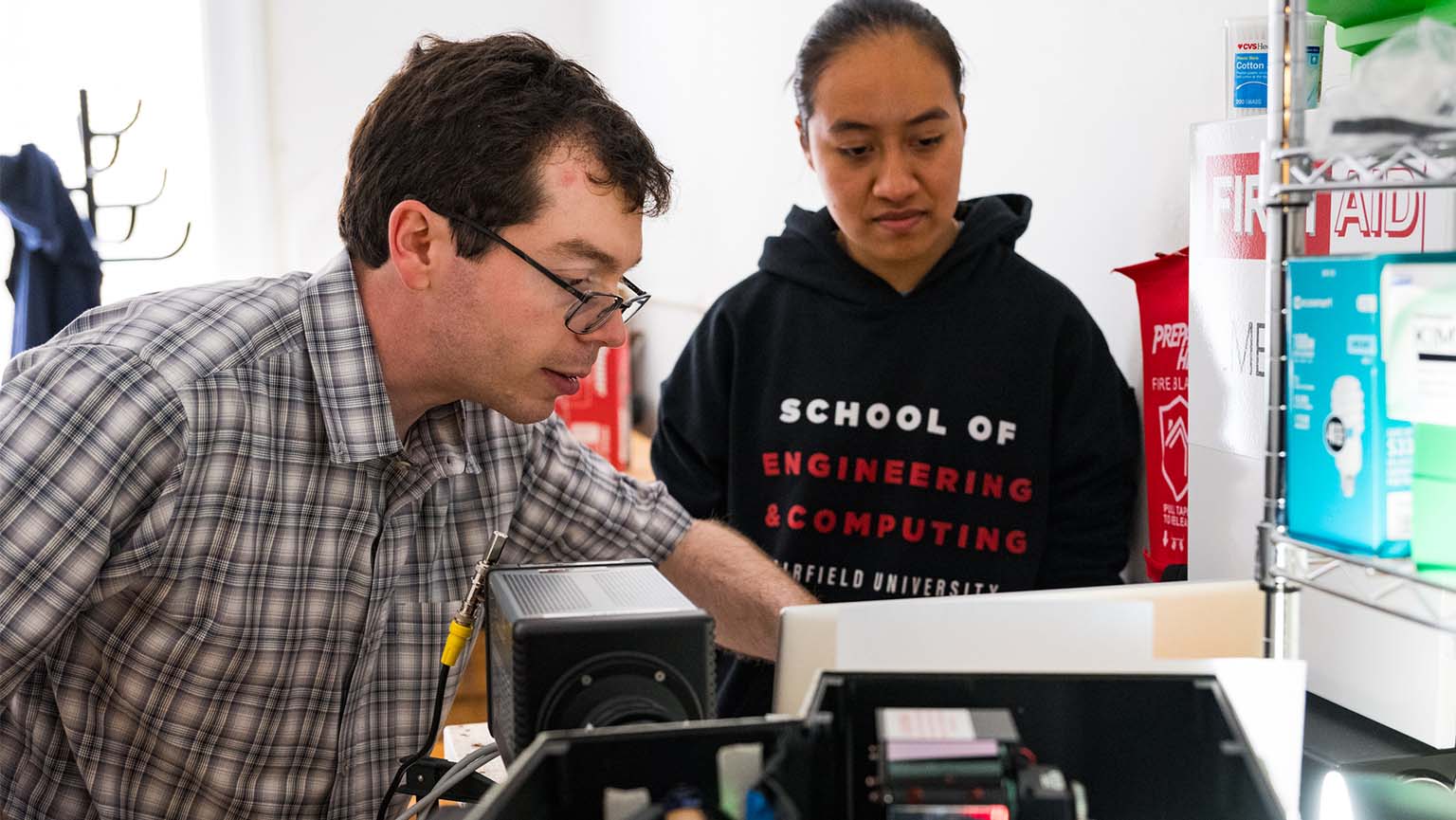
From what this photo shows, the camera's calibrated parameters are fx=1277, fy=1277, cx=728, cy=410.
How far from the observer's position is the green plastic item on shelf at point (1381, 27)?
1030 millimetres

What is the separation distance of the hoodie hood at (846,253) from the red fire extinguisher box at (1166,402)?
21cm

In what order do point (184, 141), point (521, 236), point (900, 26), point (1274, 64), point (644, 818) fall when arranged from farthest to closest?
point (184, 141) < point (900, 26) < point (521, 236) < point (1274, 64) < point (644, 818)

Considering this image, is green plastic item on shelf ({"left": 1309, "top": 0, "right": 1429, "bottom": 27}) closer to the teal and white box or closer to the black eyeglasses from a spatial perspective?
the teal and white box

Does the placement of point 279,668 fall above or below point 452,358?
below

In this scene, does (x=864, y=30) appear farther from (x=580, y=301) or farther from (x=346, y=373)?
(x=346, y=373)

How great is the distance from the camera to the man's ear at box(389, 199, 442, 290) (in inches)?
51.9

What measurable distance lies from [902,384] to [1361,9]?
0.81 metres

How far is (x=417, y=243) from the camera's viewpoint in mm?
1338

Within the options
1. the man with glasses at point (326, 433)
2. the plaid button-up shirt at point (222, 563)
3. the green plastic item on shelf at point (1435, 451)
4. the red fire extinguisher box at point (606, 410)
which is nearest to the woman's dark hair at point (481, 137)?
the man with glasses at point (326, 433)

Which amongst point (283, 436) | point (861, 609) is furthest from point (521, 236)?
point (861, 609)

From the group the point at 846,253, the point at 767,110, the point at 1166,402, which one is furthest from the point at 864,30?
Result: the point at 767,110

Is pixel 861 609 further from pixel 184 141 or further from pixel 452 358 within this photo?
pixel 184 141

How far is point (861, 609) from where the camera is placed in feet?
2.84

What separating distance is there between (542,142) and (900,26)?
2.14 ft
